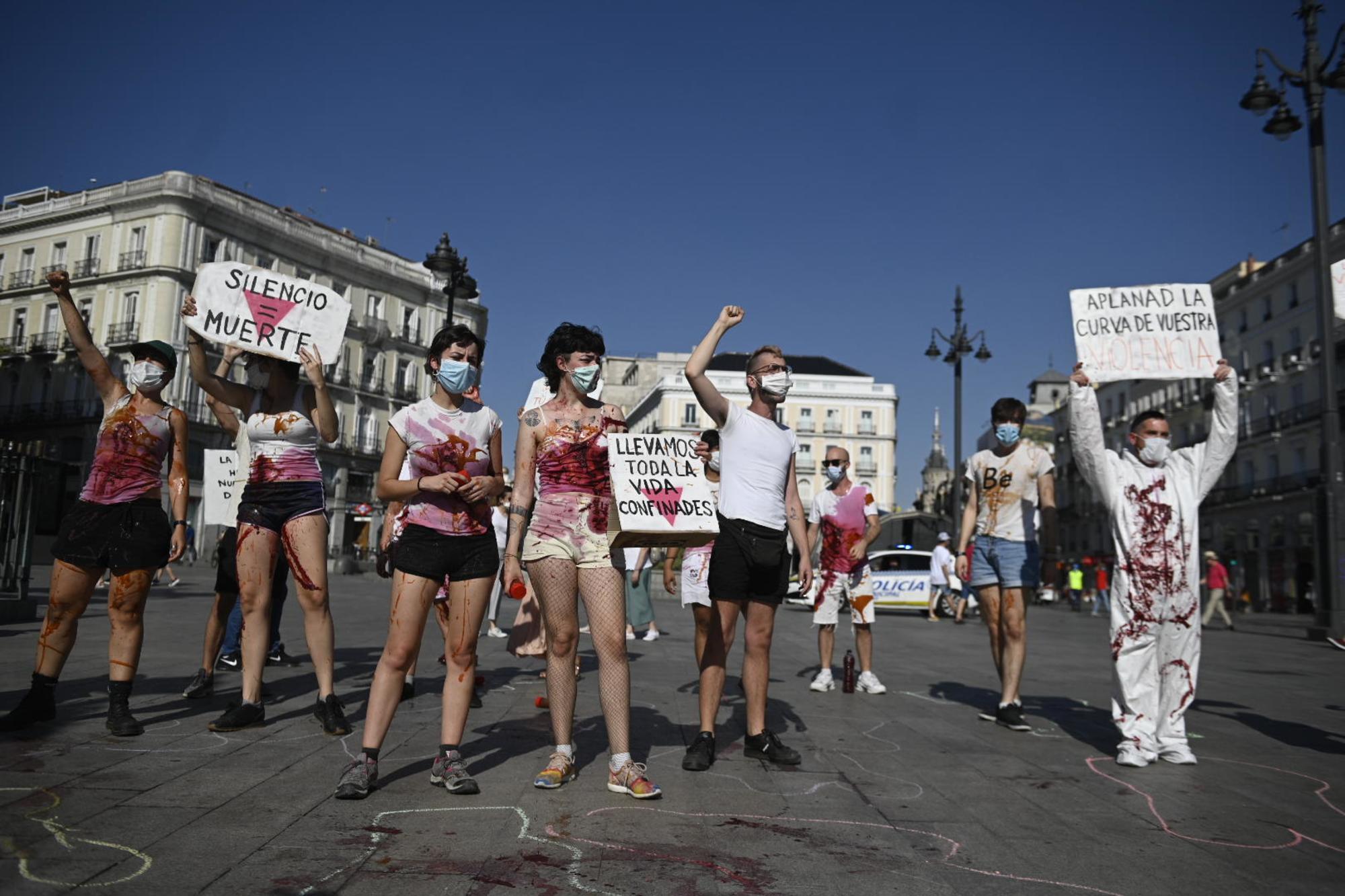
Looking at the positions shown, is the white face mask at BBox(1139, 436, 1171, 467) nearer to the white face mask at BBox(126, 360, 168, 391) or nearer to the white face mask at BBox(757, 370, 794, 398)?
the white face mask at BBox(757, 370, 794, 398)

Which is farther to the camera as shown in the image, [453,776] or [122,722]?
[122,722]

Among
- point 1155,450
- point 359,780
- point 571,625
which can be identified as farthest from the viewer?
point 1155,450

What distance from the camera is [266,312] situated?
5.46 metres

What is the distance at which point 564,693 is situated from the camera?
4.43 meters

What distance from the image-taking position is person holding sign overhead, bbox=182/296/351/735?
207 inches

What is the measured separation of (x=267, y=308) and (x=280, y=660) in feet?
13.4

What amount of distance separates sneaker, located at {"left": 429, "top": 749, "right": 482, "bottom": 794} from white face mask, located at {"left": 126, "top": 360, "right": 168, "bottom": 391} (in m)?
2.88

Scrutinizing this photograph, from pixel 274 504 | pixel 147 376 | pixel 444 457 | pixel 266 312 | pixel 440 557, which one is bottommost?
pixel 440 557

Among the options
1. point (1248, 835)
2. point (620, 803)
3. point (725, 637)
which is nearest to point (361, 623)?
point (725, 637)

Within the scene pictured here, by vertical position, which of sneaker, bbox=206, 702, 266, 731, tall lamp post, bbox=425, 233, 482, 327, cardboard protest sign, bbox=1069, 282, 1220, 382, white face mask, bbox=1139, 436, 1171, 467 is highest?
tall lamp post, bbox=425, 233, 482, 327

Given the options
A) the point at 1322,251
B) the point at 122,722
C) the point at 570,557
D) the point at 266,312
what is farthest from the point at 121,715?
the point at 1322,251

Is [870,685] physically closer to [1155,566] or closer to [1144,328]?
[1155,566]

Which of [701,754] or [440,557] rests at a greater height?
[440,557]

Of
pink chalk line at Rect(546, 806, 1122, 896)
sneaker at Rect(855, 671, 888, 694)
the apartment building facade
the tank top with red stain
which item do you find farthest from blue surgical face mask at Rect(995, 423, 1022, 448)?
the apartment building facade
